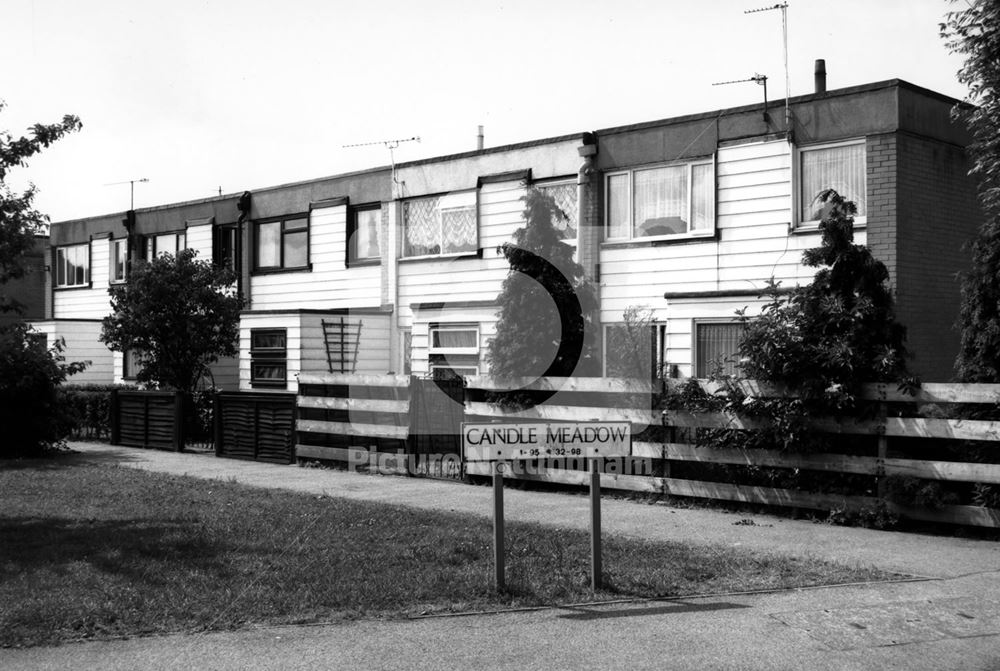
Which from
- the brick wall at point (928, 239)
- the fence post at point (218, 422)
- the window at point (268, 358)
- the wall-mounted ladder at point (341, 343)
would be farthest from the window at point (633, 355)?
the window at point (268, 358)

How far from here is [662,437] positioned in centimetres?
1295

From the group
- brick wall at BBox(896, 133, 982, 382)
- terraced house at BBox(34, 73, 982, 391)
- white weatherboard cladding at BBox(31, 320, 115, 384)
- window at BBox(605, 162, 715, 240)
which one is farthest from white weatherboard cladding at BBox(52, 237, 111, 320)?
brick wall at BBox(896, 133, 982, 382)

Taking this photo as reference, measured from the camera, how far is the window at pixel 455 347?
71.5ft

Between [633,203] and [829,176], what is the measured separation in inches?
145

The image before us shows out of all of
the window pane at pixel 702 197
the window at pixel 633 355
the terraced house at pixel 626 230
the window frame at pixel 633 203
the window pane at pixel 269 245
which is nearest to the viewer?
the window at pixel 633 355

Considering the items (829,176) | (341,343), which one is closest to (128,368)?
(341,343)

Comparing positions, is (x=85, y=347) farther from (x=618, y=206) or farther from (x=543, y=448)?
(x=543, y=448)

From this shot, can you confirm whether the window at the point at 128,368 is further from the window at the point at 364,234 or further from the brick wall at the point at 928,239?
the brick wall at the point at 928,239

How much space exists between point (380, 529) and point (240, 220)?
1836 cm

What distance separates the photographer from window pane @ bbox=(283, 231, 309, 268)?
26.2 m

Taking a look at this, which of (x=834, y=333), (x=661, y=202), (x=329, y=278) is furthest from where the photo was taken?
(x=329, y=278)

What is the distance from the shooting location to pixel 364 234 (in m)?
24.7

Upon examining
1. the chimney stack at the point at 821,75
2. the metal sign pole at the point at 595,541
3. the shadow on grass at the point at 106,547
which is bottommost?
the shadow on grass at the point at 106,547

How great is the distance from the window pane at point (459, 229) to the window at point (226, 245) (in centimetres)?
722
